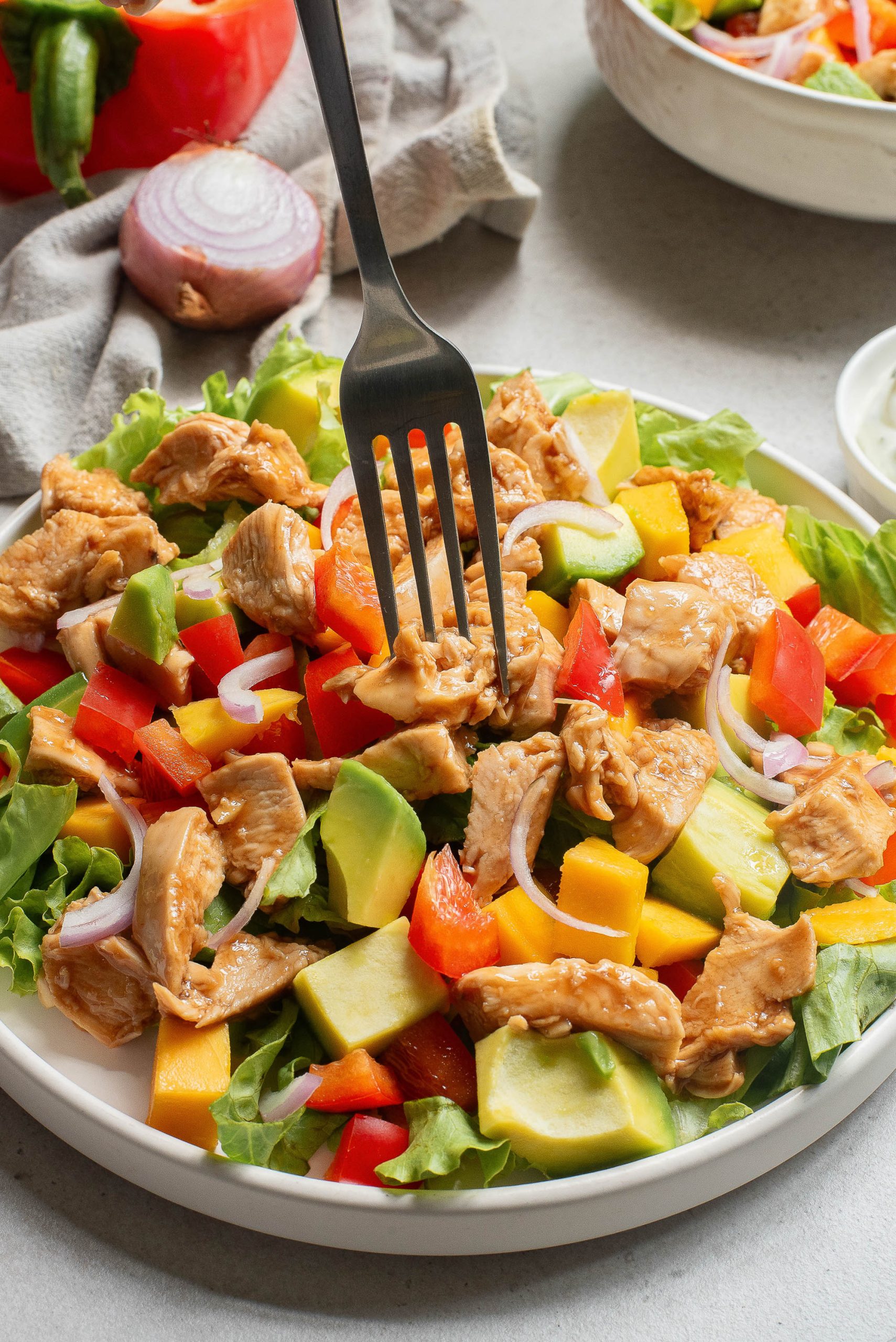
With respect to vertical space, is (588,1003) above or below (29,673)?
above

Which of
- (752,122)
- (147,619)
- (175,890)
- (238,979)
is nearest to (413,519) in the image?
(147,619)

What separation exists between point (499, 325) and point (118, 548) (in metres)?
1.95

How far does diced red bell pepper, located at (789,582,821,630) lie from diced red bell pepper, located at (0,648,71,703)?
166cm

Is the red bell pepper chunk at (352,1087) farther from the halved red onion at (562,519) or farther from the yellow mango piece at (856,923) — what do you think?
the halved red onion at (562,519)

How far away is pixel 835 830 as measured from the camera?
221 centimetres

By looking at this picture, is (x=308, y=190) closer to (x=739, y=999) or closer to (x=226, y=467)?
(x=226, y=467)

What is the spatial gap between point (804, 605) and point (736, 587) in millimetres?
255

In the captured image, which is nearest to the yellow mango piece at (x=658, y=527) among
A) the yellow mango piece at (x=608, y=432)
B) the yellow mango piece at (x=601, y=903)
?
the yellow mango piece at (x=608, y=432)

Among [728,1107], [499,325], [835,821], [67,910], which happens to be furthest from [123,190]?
[728,1107]

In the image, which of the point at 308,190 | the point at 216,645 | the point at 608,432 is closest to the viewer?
the point at 216,645

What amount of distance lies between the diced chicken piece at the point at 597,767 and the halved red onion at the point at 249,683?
2.00 ft

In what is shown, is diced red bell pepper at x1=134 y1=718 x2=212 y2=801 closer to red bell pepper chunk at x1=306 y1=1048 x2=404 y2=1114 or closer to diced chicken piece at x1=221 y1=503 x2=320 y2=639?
diced chicken piece at x1=221 y1=503 x2=320 y2=639

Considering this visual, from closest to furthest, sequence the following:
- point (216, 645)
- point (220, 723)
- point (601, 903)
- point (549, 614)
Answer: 1. point (601, 903)
2. point (220, 723)
3. point (216, 645)
4. point (549, 614)

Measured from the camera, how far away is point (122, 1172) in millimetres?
2074
